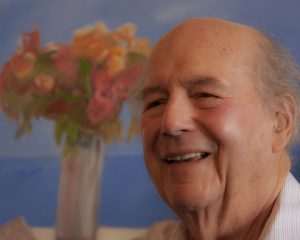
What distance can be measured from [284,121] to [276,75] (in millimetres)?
93

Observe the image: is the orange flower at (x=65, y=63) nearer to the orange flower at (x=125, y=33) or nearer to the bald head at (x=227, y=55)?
the orange flower at (x=125, y=33)

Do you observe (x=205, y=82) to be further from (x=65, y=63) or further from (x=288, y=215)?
(x=65, y=63)

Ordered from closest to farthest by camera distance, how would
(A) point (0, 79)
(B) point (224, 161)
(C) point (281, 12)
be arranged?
1. (B) point (224, 161)
2. (C) point (281, 12)
3. (A) point (0, 79)

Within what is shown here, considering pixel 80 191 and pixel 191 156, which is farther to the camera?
pixel 80 191

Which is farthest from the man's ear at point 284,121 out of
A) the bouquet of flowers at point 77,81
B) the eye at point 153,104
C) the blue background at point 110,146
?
the bouquet of flowers at point 77,81

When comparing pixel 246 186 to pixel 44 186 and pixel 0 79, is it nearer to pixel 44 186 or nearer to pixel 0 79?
pixel 44 186

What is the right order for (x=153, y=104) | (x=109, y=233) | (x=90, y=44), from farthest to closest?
(x=90, y=44) < (x=109, y=233) < (x=153, y=104)

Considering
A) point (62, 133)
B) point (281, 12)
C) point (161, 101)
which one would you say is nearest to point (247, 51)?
point (161, 101)

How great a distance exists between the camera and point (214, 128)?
911 millimetres

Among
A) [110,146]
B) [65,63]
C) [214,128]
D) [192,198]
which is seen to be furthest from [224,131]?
[65,63]

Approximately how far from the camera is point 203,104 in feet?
3.08

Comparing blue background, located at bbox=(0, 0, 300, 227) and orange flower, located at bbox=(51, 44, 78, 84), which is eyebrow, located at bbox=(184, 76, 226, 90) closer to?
blue background, located at bbox=(0, 0, 300, 227)

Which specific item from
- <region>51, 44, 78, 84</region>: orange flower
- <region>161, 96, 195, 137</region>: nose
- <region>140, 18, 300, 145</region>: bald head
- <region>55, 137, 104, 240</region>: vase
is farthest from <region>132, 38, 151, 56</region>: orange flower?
<region>161, 96, 195, 137</region>: nose

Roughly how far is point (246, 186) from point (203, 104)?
7.0 inches
